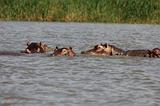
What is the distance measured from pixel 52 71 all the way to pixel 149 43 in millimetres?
11883

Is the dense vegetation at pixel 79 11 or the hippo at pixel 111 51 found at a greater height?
the dense vegetation at pixel 79 11

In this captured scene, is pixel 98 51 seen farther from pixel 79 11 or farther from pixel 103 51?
pixel 79 11

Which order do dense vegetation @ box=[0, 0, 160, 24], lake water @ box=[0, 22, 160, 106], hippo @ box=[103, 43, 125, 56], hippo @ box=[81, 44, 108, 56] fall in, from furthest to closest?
1. dense vegetation @ box=[0, 0, 160, 24]
2. hippo @ box=[103, 43, 125, 56]
3. hippo @ box=[81, 44, 108, 56]
4. lake water @ box=[0, 22, 160, 106]

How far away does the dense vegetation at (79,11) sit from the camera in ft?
137

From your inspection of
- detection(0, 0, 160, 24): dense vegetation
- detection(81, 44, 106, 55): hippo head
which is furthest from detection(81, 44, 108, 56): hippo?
detection(0, 0, 160, 24): dense vegetation

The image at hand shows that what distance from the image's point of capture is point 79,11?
136ft

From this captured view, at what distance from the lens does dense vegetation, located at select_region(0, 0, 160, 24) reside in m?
41.7

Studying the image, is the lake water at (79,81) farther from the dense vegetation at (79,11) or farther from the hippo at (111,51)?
the dense vegetation at (79,11)

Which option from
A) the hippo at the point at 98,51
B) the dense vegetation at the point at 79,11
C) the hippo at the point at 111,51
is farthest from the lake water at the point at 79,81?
the dense vegetation at the point at 79,11

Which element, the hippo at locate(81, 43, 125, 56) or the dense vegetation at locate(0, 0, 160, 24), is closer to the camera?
the hippo at locate(81, 43, 125, 56)

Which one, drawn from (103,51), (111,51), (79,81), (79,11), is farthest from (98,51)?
(79,11)

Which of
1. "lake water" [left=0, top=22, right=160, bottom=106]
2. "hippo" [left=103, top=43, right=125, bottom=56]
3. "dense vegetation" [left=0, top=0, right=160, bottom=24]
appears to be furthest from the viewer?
"dense vegetation" [left=0, top=0, right=160, bottom=24]

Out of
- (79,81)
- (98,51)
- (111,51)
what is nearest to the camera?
(79,81)

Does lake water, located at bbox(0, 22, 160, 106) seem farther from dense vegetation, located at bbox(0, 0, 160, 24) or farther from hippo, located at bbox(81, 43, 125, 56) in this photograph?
dense vegetation, located at bbox(0, 0, 160, 24)
